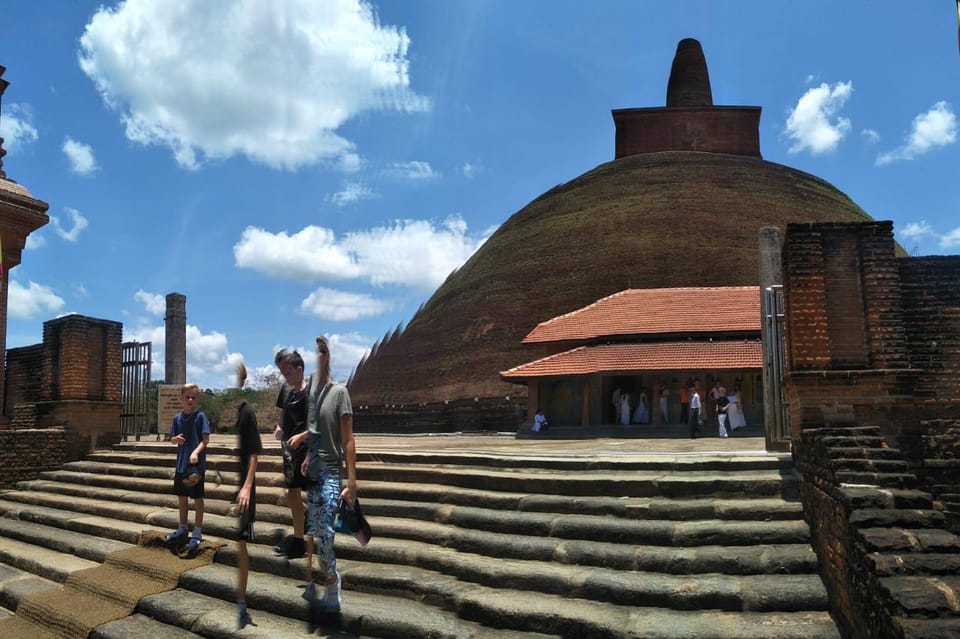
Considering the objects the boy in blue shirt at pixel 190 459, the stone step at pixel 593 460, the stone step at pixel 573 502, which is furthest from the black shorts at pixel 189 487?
the stone step at pixel 593 460

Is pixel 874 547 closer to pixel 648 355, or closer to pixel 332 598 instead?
pixel 332 598

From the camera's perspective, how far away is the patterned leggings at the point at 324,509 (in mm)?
4203

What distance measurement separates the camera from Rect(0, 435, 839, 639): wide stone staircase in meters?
4.13

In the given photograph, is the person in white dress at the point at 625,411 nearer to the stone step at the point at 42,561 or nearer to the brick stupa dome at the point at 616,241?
the brick stupa dome at the point at 616,241

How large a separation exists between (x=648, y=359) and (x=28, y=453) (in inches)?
562

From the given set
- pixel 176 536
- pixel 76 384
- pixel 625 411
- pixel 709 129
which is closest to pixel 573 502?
pixel 176 536

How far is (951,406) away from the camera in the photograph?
6.33 metres

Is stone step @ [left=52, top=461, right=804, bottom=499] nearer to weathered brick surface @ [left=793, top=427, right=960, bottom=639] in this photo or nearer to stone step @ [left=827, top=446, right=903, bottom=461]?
weathered brick surface @ [left=793, top=427, right=960, bottom=639]

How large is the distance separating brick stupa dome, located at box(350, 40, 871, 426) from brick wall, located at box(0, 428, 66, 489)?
845 inches

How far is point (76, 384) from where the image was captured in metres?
11.0

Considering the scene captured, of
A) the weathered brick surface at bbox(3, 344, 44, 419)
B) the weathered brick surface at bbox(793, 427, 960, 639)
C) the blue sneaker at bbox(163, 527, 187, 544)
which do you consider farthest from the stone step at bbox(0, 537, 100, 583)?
the weathered brick surface at bbox(793, 427, 960, 639)

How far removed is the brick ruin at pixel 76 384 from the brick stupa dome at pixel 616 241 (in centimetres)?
2049

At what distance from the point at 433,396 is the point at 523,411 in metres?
9.69

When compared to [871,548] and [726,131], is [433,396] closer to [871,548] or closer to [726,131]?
[726,131]
